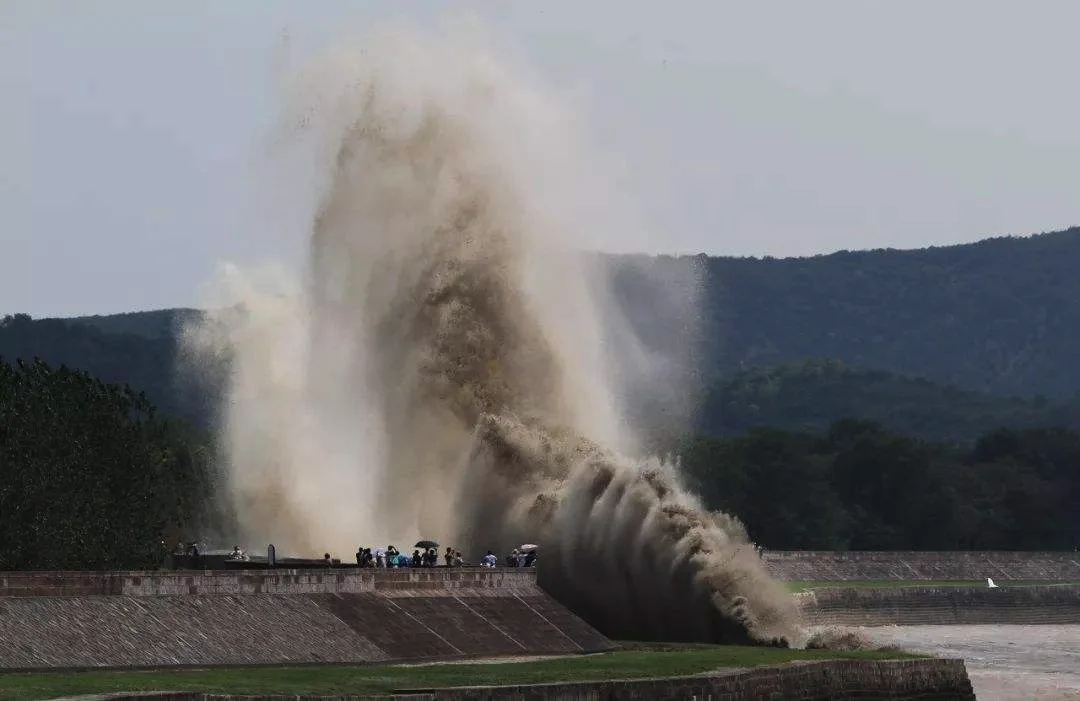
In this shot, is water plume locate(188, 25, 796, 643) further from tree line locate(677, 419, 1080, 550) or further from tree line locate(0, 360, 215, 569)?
tree line locate(677, 419, 1080, 550)

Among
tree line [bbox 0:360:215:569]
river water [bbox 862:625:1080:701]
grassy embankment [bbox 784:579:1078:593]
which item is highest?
Result: tree line [bbox 0:360:215:569]

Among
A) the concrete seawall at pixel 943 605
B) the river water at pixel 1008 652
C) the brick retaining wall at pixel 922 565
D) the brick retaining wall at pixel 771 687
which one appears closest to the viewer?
the brick retaining wall at pixel 771 687

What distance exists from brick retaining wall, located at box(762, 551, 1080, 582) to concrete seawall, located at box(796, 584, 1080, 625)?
A: 11.1 meters

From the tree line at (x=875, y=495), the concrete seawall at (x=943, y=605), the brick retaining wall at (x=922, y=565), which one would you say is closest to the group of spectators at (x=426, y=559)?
the concrete seawall at (x=943, y=605)

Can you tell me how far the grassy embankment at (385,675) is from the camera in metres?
35.0

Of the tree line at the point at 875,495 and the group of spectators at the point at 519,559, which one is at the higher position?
the tree line at the point at 875,495

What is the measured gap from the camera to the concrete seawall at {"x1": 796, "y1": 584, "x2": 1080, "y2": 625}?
3780 inches

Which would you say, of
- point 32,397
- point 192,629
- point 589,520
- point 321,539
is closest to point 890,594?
point 321,539

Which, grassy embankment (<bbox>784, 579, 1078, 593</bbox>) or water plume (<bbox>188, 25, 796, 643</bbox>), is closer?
water plume (<bbox>188, 25, 796, 643</bbox>)

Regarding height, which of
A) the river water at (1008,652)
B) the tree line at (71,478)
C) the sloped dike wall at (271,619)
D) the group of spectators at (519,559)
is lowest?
the river water at (1008,652)

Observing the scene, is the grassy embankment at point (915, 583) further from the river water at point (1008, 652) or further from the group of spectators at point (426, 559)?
the group of spectators at point (426, 559)

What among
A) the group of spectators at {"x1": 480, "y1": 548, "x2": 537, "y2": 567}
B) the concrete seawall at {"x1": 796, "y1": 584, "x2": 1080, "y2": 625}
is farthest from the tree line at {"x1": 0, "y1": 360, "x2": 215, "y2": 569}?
the concrete seawall at {"x1": 796, "y1": 584, "x2": 1080, "y2": 625}

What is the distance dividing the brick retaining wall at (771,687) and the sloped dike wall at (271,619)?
6.57 meters

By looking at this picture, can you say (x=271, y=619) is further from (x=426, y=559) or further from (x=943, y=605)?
(x=943, y=605)
